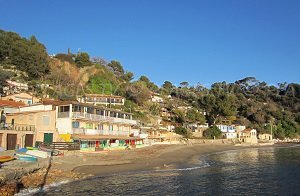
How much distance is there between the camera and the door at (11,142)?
38.8 meters

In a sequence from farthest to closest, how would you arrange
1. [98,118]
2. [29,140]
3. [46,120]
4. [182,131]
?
[182,131]
[98,118]
[46,120]
[29,140]

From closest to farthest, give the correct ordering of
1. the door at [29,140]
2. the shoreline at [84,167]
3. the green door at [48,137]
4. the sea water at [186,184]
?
the sea water at [186,184] → the shoreline at [84,167] → the door at [29,140] → the green door at [48,137]

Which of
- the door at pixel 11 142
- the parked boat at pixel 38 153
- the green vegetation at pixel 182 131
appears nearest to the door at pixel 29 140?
the door at pixel 11 142

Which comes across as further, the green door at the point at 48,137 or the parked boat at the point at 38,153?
the green door at the point at 48,137

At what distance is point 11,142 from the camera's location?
3934 centimetres

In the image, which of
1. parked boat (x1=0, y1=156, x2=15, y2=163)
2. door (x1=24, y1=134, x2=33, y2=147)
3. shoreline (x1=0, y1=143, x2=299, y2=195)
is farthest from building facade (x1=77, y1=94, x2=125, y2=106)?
parked boat (x1=0, y1=156, x2=15, y2=163)

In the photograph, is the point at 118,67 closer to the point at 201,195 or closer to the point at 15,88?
the point at 15,88

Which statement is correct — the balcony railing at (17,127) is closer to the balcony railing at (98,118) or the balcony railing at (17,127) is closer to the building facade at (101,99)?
the balcony railing at (98,118)

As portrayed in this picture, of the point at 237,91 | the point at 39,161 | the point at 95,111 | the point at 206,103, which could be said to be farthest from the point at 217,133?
the point at 237,91

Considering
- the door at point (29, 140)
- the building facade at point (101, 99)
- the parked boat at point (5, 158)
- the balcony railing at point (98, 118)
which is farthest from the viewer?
the building facade at point (101, 99)

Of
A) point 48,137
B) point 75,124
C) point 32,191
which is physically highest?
point 75,124

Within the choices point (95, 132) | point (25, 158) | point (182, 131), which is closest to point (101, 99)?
point (182, 131)

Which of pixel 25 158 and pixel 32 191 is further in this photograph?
pixel 25 158

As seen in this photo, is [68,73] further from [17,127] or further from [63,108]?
[17,127]
